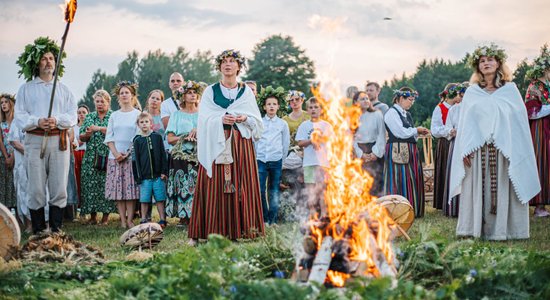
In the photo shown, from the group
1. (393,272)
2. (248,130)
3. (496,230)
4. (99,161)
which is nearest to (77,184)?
(99,161)

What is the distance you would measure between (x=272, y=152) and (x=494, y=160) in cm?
377

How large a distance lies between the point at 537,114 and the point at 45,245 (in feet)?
25.5

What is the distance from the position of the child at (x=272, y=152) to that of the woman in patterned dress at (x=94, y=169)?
2.56 m

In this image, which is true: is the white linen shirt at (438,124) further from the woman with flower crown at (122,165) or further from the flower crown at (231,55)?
the woman with flower crown at (122,165)

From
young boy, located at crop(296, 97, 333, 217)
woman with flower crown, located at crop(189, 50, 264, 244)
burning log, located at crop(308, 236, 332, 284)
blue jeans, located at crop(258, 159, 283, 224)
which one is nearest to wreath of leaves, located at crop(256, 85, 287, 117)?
young boy, located at crop(296, 97, 333, 217)

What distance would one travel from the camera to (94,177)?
12031mm

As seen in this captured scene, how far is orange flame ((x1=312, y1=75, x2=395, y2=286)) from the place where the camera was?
5.50 m

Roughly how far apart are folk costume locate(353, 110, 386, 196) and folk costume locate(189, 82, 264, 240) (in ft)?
11.1

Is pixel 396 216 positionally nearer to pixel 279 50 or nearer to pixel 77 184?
pixel 77 184

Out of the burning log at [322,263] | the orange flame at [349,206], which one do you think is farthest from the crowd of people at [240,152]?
the burning log at [322,263]

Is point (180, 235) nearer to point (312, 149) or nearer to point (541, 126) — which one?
point (312, 149)

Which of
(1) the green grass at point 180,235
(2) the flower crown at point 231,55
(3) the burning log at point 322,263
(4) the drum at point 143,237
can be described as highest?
(2) the flower crown at point 231,55

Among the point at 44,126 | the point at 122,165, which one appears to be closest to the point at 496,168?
the point at 122,165

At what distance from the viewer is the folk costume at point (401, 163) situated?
39.2 feet
